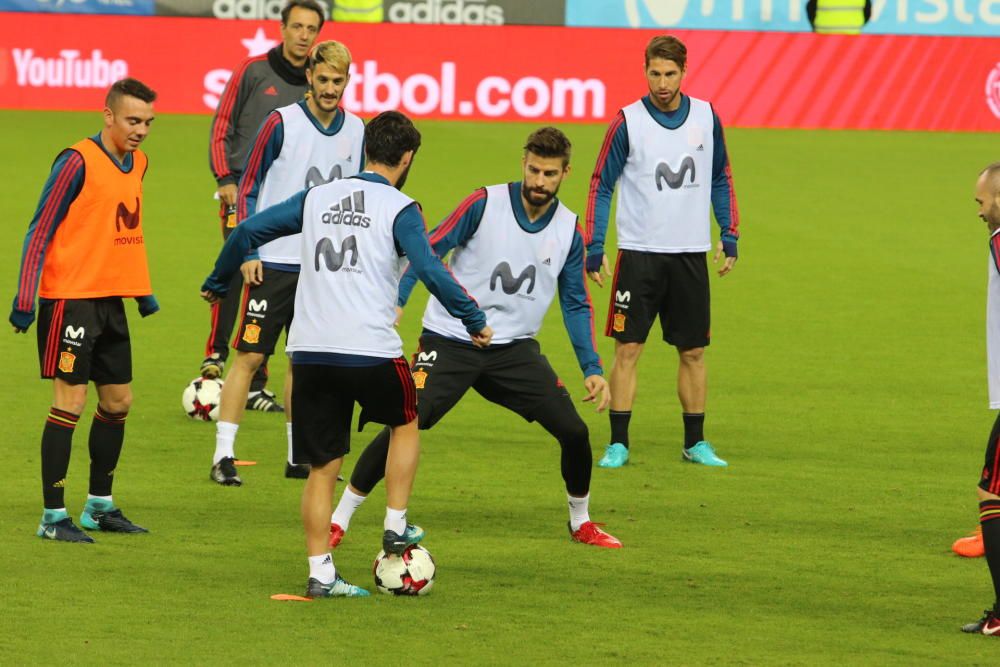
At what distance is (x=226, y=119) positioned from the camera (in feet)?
37.8

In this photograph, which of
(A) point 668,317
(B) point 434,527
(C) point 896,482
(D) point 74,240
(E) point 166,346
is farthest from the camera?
(E) point 166,346

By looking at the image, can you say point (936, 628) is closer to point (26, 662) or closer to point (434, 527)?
point (434, 527)

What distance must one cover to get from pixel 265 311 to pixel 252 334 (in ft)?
0.50

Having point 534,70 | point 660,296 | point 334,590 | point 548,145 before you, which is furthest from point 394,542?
point 534,70

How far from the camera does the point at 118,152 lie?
8398mm

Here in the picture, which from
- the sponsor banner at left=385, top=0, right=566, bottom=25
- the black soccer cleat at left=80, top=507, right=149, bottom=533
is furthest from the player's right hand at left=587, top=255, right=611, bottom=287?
the sponsor banner at left=385, top=0, right=566, bottom=25

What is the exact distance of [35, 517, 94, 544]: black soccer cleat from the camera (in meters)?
8.31

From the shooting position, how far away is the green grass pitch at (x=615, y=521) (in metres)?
6.91

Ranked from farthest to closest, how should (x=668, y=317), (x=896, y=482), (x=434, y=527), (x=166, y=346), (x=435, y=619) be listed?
(x=166, y=346) < (x=668, y=317) < (x=896, y=482) < (x=434, y=527) < (x=435, y=619)

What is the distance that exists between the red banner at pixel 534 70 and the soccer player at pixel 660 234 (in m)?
18.6

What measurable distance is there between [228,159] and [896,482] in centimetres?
499

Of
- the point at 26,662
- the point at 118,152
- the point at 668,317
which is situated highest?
the point at 118,152

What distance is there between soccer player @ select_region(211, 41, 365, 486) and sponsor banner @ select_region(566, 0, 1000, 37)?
81.6 ft

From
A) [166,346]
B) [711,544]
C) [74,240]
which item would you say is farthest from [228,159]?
[711,544]
